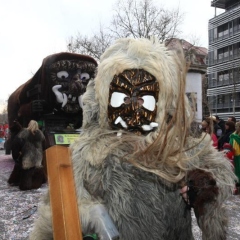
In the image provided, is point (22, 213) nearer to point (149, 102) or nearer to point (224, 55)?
point (149, 102)

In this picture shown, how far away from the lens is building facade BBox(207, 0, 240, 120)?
95.5 ft

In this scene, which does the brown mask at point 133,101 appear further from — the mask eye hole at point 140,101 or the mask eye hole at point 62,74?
the mask eye hole at point 62,74

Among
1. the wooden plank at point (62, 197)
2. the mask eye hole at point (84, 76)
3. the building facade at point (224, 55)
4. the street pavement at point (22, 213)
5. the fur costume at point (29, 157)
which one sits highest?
the building facade at point (224, 55)

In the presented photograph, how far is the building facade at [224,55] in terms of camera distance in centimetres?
2911

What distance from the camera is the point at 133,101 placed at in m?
1.64

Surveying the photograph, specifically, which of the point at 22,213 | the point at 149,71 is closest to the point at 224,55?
the point at 22,213

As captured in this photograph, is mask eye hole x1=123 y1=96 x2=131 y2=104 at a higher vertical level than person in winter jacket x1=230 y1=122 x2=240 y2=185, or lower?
higher

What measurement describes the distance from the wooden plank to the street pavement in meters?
2.09

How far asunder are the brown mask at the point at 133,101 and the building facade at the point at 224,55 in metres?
27.7

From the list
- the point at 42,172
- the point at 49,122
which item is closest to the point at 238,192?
the point at 42,172

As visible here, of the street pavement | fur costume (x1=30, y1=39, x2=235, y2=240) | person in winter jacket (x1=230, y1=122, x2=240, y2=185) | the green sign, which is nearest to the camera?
fur costume (x1=30, y1=39, x2=235, y2=240)

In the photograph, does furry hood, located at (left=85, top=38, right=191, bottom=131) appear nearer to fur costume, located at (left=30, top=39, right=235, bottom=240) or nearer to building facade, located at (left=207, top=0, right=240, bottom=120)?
fur costume, located at (left=30, top=39, right=235, bottom=240)

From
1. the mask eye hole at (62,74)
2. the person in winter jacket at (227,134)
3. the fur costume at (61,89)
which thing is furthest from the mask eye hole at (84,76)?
the person in winter jacket at (227,134)

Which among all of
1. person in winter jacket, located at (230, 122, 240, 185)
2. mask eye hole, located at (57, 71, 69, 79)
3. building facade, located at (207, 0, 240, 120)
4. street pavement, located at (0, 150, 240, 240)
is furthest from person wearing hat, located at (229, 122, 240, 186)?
building facade, located at (207, 0, 240, 120)
